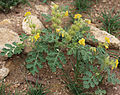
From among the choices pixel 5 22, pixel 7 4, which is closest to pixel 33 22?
pixel 5 22

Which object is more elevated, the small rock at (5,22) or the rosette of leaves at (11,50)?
the small rock at (5,22)

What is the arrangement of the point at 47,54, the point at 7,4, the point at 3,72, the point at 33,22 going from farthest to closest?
the point at 7,4, the point at 33,22, the point at 47,54, the point at 3,72

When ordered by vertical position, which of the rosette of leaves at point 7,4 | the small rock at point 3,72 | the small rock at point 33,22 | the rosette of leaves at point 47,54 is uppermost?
the rosette of leaves at point 7,4

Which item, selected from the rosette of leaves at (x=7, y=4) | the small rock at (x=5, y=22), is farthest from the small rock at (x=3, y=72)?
the rosette of leaves at (x=7, y=4)

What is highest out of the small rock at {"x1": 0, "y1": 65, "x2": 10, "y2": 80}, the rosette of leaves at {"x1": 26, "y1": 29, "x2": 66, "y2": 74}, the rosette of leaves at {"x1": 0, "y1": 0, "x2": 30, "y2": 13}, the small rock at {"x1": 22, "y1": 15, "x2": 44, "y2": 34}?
the rosette of leaves at {"x1": 0, "y1": 0, "x2": 30, "y2": 13}

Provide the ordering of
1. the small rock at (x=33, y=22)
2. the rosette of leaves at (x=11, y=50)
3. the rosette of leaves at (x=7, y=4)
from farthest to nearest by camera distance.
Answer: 1. the rosette of leaves at (x=7, y=4)
2. the small rock at (x=33, y=22)
3. the rosette of leaves at (x=11, y=50)

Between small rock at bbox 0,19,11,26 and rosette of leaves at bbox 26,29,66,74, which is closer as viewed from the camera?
rosette of leaves at bbox 26,29,66,74

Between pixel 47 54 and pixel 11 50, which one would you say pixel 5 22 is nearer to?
pixel 11 50

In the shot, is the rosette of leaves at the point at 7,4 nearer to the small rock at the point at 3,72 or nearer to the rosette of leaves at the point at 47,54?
the rosette of leaves at the point at 47,54

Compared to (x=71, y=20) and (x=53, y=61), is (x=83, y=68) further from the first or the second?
(x=71, y=20)

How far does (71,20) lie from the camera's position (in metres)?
3.84

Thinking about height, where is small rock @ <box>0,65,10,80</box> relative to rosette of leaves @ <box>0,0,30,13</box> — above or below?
below

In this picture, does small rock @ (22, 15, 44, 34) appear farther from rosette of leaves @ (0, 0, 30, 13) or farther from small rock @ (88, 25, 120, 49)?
small rock @ (88, 25, 120, 49)

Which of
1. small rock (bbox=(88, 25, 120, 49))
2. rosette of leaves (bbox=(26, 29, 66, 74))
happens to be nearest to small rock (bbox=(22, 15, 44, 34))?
rosette of leaves (bbox=(26, 29, 66, 74))
